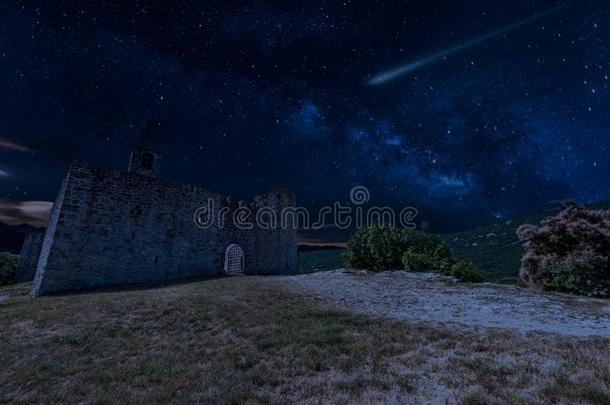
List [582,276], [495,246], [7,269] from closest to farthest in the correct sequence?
1. [582,276]
2. [7,269]
3. [495,246]

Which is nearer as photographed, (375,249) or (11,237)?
(375,249)

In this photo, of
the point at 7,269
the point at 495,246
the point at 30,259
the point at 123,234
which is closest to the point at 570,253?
the point at 123,234

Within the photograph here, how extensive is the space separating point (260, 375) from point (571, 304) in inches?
467

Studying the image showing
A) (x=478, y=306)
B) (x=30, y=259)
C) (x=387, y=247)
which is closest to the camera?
(x=478, y=306)

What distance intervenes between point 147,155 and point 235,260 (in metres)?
12.5

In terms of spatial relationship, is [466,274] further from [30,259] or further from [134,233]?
[30,259]

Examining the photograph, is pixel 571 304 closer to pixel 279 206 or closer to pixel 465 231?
pixel 279 206

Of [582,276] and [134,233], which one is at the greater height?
[134,233]

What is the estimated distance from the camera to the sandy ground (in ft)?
25.5

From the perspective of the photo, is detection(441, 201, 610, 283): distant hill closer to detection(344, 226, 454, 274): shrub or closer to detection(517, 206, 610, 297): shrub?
detection(344, 226, 454, 274): shrub

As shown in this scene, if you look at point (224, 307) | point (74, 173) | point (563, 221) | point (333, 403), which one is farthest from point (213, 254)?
point (563, 221)

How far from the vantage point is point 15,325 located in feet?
27.8

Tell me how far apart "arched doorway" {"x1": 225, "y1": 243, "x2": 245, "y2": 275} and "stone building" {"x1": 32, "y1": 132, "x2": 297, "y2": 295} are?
23cm

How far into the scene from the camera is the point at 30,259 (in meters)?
29.8
